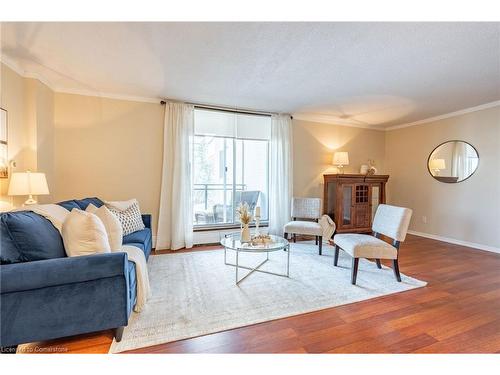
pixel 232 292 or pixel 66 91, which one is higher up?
pixel 66 91

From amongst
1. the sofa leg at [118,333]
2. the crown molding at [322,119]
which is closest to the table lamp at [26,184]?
the sofa leg at [118,333]

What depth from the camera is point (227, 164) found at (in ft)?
14.0

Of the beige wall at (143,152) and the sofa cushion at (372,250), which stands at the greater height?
the beige wall at (143,152)

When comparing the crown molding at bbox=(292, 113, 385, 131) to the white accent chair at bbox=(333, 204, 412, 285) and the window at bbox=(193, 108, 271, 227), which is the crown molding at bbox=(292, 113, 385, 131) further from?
the white accent chair at bbox=(333, 204, 412, 285)

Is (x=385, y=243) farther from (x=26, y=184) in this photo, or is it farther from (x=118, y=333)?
(x=26, y=184)

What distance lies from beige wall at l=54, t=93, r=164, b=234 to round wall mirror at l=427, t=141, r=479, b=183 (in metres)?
4.96

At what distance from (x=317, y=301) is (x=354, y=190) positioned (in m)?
2.84

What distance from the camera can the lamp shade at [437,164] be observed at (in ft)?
14.5

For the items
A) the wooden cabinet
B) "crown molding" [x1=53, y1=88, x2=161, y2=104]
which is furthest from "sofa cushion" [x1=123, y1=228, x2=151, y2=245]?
the wooden cabinet

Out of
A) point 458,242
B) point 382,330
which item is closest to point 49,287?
point 382,330

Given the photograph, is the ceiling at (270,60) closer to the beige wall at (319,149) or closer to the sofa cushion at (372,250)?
the beige wall at (319,149)

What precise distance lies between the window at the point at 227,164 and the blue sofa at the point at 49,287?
2585 mm

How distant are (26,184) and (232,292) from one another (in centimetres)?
230

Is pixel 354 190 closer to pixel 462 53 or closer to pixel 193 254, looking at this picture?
pixel 462 53
